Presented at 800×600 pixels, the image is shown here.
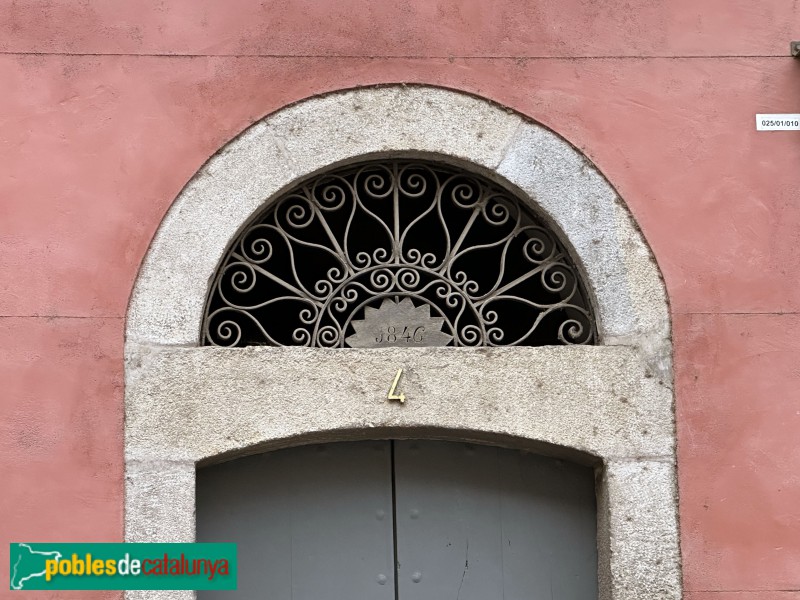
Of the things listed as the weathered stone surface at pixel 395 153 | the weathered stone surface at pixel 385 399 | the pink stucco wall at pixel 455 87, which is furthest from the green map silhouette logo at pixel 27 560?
the weathered stone surface at pixel 395 153

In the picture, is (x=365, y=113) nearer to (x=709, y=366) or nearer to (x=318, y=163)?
(x=318, y=163)

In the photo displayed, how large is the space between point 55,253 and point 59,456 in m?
0.75

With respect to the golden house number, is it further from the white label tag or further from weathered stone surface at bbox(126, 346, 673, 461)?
the white label tag

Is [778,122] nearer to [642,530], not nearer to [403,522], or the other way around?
[642,530]

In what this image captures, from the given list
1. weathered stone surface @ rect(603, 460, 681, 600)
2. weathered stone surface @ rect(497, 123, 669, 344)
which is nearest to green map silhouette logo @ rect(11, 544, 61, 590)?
weathered stone surface @ rect(603, 460, 681, 600)

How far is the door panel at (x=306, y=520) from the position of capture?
4516 millimetres

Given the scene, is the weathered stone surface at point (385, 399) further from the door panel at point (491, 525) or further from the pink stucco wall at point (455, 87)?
the door panel at point (491, 525)

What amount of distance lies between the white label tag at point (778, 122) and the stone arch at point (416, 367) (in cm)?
65

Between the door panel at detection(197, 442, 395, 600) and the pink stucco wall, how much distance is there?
1.53 ft

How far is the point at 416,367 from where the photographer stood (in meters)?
4.42

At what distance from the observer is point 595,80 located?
4648 millimetres

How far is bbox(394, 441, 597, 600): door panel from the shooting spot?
456 centimetres

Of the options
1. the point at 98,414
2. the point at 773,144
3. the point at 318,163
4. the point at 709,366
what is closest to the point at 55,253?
the point at 98,414

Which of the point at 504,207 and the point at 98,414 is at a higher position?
the point at 504,207
